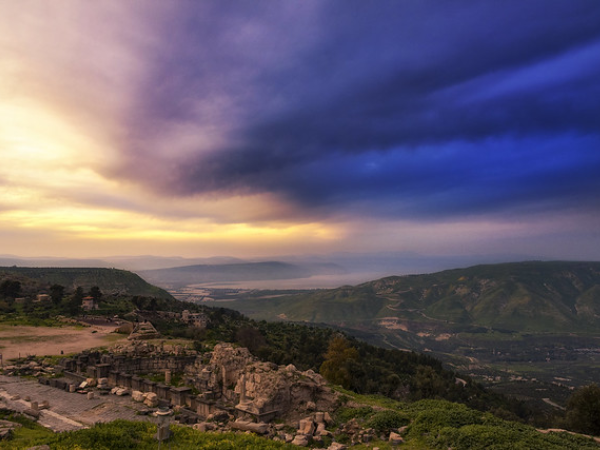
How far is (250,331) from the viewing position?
5612cm

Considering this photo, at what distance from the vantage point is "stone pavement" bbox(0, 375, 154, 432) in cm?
1738

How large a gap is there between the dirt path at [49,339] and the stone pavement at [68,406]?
13.3 m

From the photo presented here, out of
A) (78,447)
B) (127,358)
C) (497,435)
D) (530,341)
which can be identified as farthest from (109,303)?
(530,341)

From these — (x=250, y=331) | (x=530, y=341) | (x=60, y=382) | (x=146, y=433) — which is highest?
(x=146, y=433)

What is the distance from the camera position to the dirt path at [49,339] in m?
37.2

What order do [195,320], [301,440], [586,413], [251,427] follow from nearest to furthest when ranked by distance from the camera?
[301,440] < [251,427] < [586,413] < [195,320]

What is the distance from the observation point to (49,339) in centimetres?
4259

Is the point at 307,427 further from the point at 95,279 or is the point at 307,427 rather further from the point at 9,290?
the point at 95,279

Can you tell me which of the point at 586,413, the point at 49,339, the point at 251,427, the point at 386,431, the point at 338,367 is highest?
the point at 386,431

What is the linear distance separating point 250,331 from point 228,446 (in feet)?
145

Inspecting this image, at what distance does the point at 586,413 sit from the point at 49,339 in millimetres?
51799

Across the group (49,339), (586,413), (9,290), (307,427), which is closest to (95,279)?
(9,290)

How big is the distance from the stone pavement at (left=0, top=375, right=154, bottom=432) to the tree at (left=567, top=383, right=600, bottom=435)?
88.4 feet

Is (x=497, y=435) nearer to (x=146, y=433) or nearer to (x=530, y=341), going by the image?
(x=146, y=433)
